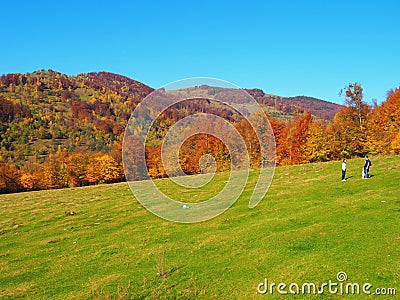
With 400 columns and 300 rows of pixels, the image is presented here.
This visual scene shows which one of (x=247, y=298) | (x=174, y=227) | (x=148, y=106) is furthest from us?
(x=174, y=227)

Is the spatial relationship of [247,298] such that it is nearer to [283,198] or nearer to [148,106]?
[148,106]

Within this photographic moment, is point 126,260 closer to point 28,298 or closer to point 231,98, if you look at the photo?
point 28,298

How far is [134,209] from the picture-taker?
30156mm

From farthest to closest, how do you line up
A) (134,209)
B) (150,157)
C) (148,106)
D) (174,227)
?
(150,157), (134,209), (174,227), (148,106)

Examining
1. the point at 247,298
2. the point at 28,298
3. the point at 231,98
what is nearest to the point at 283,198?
the point at 231,98

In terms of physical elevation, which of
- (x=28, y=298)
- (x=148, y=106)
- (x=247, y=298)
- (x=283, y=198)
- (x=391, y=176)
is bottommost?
(x=28, y=298)

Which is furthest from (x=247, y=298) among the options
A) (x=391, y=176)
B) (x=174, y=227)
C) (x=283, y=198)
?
(x=391, y=176)

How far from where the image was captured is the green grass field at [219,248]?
12.0m

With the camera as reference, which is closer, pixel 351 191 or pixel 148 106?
pixel 148 106

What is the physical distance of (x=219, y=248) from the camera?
1603 cm

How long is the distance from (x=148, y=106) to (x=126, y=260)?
7674 mm

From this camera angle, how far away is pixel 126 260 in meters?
16.0

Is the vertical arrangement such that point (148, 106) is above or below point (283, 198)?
above

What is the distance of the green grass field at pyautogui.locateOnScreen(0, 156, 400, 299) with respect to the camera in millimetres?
12008
